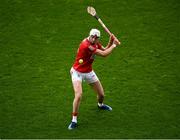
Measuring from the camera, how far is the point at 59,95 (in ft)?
34.8

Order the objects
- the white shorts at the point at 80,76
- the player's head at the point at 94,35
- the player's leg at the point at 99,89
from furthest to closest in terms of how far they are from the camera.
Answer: the player's leg at the point at 99,89
the white shorts at the point at 80,76
the player's head at the point at 94,35

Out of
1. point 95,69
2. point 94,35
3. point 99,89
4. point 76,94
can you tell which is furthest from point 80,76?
point 95,69

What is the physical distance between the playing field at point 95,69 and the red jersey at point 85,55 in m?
1.30

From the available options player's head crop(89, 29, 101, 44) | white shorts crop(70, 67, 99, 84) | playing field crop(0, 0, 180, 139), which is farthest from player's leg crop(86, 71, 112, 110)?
player's head crop(89, 29, 101, 44)

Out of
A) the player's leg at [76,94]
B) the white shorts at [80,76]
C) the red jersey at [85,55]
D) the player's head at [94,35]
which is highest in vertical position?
the player's head at [94,35]

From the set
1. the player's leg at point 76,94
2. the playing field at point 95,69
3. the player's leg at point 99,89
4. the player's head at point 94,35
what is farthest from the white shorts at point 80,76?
the playing field at point 95,69

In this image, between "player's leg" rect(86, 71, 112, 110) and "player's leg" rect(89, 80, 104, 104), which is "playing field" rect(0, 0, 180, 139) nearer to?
"player's leg" rect(86, 71, 112, 110)

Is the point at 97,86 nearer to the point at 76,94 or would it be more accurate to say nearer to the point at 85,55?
the point at 76,94

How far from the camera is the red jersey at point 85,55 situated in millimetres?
9078

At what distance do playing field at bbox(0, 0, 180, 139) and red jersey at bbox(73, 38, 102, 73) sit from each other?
4.27ft

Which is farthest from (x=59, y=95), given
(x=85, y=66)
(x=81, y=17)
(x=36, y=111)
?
(x=81, y=17)

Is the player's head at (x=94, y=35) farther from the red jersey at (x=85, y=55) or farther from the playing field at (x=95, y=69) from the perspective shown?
the playing field at (x=95, y=69)

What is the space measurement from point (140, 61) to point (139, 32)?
1.74 metres

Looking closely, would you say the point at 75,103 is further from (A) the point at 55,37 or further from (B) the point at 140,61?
(A) the point at 55,37
